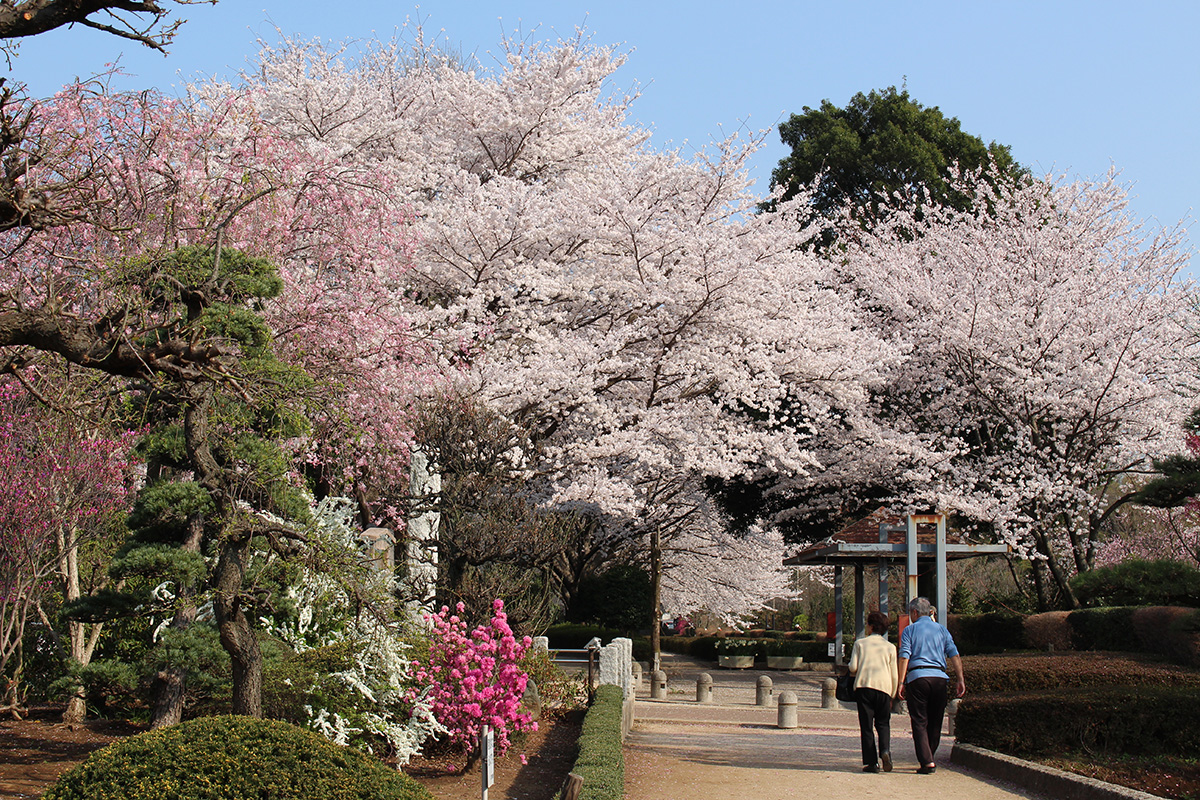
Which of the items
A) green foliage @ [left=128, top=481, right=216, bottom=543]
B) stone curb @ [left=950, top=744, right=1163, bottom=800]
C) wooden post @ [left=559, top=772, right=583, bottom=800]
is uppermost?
green foliage @ [left=128, top=481, right=216, bottom=543]

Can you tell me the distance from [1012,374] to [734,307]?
6.39 meters

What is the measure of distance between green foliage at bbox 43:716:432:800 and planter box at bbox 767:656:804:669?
980 inches

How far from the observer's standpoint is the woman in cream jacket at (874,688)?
30.2 ft

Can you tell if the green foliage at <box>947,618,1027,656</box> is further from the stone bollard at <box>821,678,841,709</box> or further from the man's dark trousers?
the man's dark trousers

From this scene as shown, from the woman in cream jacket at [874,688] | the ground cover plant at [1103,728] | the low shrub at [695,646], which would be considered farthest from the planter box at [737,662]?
the woman in cream jacket at [874,688]

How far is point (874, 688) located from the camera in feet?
30.1

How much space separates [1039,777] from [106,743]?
8.86 metres

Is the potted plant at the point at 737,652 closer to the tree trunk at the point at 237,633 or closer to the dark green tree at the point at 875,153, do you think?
the dark green tree at the point at 875,153

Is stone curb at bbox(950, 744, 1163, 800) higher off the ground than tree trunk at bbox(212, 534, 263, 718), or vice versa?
tree trunk at bbox(212, 534, 263, 718)

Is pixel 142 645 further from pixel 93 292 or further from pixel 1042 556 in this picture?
pixel 1042 556

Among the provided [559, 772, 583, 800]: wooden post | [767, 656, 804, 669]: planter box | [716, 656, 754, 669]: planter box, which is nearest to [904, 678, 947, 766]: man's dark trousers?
[559, 772, 583, 800]: wooden post

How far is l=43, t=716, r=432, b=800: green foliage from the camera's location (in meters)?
5.20

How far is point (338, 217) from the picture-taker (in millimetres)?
13906

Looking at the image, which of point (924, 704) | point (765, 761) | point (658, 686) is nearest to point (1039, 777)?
point (924, 704)
